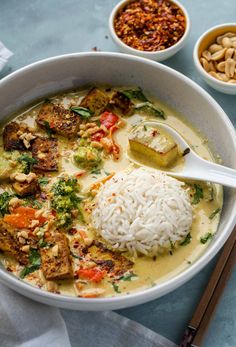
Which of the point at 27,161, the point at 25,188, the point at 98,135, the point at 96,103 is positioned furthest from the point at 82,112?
the point at 25,188

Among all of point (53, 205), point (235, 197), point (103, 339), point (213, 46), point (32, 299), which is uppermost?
point (213, 46)

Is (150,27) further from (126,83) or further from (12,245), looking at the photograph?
(12,245)

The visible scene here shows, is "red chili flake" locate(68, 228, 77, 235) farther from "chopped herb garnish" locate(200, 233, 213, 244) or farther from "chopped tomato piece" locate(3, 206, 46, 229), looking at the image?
"chopped herb garnish" locate(200, 233, 213, 244)

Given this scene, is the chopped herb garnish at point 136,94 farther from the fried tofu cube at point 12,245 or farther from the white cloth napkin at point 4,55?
the fried tofu cube at point 12,245

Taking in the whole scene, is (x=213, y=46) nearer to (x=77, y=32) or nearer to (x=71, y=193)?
(x=77, y=32)

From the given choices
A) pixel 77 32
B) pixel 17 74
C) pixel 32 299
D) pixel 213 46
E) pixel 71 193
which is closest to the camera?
pixel 32 299

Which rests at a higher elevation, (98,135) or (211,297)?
(98,135)

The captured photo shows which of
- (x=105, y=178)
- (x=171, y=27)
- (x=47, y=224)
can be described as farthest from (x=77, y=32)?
(x=47, y=224)
